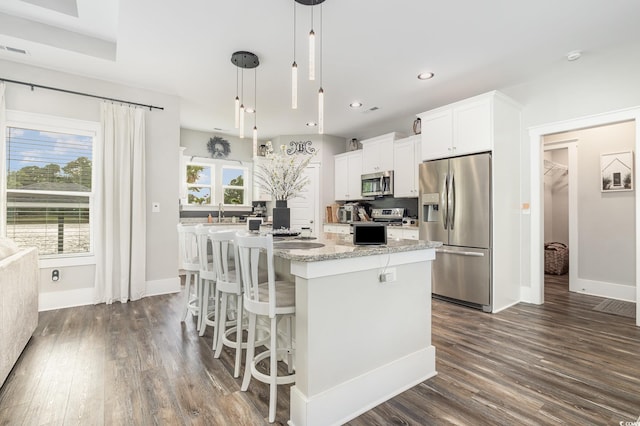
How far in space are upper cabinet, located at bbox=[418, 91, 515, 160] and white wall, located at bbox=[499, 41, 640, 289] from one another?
44cm

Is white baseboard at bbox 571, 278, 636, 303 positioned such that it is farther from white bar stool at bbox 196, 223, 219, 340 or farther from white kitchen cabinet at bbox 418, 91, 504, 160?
white bar stool at bbox 196, 223, 219, 340

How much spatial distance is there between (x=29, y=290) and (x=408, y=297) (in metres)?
3.15

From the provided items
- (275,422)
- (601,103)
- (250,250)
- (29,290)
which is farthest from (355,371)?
(601,103)

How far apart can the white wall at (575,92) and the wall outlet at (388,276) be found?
115 inches

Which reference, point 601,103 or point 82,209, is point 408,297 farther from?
point 82,209

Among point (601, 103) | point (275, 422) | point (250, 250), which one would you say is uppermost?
point (601, 103)

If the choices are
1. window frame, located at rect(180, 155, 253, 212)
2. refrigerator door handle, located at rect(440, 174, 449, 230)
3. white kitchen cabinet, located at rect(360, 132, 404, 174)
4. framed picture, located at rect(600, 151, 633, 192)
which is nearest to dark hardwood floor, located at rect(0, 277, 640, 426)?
refrigerator door handle, located at rect(440, 174, 449, 230)

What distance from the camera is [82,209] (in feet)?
13.3

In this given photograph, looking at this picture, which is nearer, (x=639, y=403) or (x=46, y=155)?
(x=639, y=403)

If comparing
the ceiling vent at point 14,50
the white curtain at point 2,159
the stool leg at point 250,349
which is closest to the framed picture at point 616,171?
the stool leg at point 250,349

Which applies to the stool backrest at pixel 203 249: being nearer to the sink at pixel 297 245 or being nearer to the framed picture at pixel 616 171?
the sink at pixel 297 245

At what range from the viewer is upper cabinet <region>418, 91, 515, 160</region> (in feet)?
12.2

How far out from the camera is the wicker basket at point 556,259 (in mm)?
5602

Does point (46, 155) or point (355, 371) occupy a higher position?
point (46, 155)
